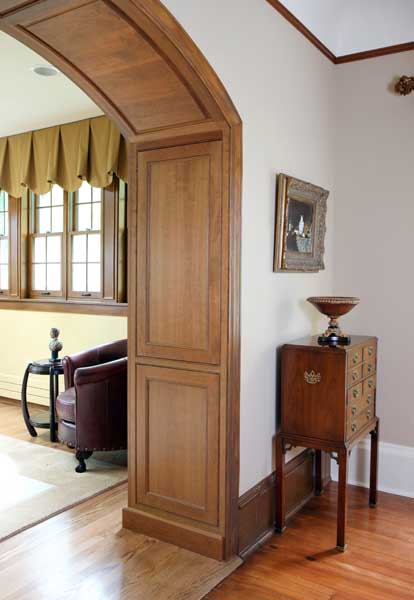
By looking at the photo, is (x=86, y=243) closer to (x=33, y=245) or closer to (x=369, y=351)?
(x=33, y=245)

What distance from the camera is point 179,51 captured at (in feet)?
7.50

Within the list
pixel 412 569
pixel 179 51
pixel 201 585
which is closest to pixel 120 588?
pixel 201 585

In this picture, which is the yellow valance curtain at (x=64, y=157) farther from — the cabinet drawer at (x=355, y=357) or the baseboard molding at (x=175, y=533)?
the baseboard molding at (x=175, y=533)

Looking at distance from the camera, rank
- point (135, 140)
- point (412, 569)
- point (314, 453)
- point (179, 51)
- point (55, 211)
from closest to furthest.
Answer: point (179, 51)
point (412, 569)
point (135, 140)
point (314, 453)
point (55, 211)

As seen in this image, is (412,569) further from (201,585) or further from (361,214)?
(361,214)

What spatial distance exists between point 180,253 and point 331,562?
1.69 meters

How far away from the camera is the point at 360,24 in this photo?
141 inches

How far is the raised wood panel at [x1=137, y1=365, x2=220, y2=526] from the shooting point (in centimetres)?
267

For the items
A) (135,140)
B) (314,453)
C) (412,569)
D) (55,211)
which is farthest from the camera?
(55,211)

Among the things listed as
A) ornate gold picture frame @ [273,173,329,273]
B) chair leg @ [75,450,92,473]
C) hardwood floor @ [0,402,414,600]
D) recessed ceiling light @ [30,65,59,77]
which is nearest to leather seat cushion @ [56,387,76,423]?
chair leg @ [75,450,92,473]

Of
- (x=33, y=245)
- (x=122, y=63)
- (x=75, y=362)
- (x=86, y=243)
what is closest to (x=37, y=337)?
(x=33, y=245)

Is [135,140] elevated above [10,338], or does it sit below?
above

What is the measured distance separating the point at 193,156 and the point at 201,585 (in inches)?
78.3

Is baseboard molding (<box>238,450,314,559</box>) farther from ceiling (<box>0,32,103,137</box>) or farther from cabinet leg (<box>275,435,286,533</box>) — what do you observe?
ceiling (<box>0,32,103,137</box>)
